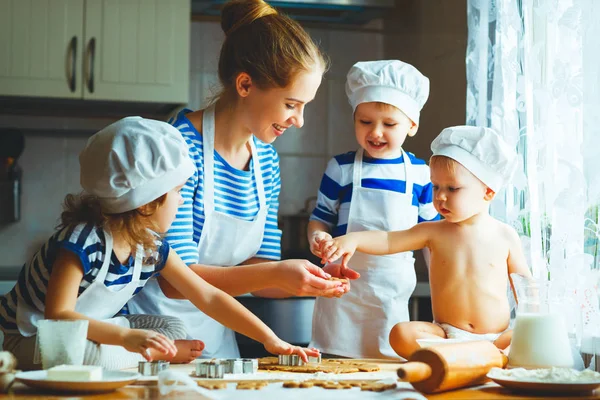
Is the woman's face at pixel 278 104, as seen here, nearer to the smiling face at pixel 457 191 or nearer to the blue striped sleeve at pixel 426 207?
the smiling face at pixel 457 191

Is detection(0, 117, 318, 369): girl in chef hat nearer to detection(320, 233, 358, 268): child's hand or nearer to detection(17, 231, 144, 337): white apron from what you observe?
detection(17, 231, 144, 337): white apron

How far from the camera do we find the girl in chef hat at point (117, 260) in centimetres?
124

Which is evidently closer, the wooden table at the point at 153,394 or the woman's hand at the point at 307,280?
the wooden table at the point at 153,394

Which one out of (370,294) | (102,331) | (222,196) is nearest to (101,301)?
(102,331)

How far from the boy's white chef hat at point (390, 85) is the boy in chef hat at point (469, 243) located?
230 millimetres

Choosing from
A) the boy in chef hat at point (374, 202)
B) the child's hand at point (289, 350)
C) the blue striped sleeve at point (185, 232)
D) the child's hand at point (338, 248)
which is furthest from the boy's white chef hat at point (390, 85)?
the child's hand at point (289, 350)

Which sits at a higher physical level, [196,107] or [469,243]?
[196,107]

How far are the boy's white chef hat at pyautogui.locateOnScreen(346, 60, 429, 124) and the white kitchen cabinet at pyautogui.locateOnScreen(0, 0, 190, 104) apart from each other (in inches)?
38.7

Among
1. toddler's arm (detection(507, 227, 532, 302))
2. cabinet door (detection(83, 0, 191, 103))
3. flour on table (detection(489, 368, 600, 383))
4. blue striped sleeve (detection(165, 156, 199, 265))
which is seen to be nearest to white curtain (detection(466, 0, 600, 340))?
toddler's arm (detection(507, 227, 532, 302))

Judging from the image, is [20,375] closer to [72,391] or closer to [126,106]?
[72,391]

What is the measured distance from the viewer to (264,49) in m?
1.60

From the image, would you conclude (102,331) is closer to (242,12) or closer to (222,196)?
(222,196)

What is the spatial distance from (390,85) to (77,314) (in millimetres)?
927

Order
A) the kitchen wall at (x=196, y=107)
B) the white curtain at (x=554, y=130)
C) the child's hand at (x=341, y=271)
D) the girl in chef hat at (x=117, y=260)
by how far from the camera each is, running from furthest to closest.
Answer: the kitchen wall at (x=196, y=107), the white curtain at (x=554, y=130), the child's hand at (x=341, y=271), the girl in chef hat at (x=117, y=260)
